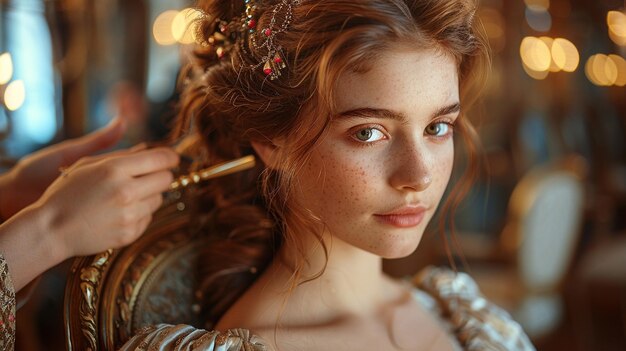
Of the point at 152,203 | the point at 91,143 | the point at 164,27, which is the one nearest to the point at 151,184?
the point at 152,203

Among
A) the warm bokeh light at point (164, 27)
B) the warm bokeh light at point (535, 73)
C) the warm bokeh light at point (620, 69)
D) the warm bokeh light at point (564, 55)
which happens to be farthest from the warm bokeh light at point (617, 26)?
the warm bokeh light at point (164, 27)

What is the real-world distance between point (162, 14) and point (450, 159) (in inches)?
144

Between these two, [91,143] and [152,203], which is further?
[91,143]

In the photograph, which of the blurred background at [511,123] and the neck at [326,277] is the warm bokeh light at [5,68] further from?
the neck at [326,277]

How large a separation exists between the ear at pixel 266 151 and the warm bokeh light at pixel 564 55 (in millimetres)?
4504

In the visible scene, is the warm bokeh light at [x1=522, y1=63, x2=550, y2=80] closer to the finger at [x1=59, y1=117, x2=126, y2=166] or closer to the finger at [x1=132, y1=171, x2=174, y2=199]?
the finger at [x1=59, y1=117, x2=126, y2=166]

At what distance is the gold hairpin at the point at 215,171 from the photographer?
1.26 metres

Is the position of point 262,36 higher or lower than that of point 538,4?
higher

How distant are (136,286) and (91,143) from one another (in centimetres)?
34

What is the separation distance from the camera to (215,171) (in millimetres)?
1260

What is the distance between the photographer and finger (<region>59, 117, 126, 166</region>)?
1.36 metres

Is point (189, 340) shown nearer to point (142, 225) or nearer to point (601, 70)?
point (142, 225)

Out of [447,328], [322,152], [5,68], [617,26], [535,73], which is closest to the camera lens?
[322,152]

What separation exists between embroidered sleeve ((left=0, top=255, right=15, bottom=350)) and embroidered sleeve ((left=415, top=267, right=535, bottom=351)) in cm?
86
